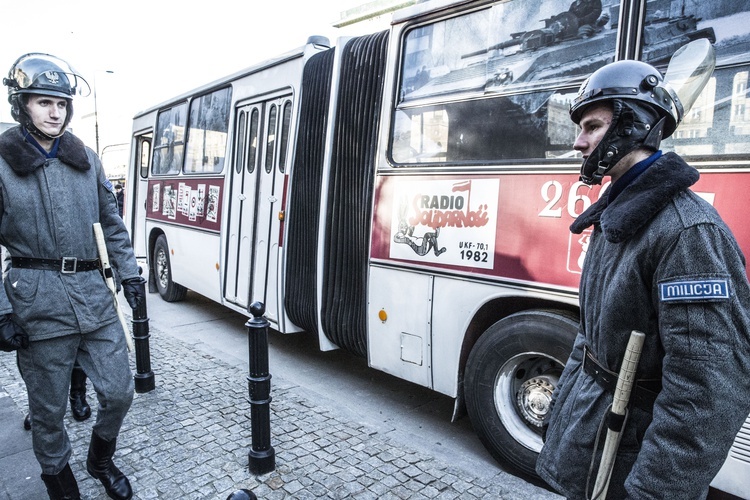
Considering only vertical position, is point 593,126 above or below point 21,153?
above

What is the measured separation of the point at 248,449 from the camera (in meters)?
3.60

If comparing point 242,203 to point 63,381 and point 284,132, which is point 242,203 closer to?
point 284,132

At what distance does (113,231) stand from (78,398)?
67.1 inches

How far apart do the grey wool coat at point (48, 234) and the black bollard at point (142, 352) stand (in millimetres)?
1643

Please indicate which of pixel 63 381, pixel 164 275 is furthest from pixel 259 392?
pixel 164 275

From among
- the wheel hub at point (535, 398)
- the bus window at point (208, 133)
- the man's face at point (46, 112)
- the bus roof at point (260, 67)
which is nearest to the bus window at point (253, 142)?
the bus roof at point (260, 67)

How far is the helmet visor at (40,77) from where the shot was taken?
8.71 ft

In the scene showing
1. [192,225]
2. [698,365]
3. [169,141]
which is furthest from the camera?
[169,141]

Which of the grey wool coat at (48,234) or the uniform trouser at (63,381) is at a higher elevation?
the grey wool coat at (48,234)

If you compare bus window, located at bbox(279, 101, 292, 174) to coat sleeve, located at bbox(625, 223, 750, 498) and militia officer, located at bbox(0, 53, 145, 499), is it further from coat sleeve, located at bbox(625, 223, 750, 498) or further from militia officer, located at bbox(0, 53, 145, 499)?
coat sleeve, located at bbox(625, 223, 750, 498)

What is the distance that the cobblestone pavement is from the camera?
3127 mm

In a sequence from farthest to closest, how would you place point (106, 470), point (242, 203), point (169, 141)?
point (169, 141), point (242, 203), point (106, 470)

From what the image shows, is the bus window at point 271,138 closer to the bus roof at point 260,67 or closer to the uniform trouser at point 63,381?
the bus roof at point 260,67

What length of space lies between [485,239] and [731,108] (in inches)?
56.2
